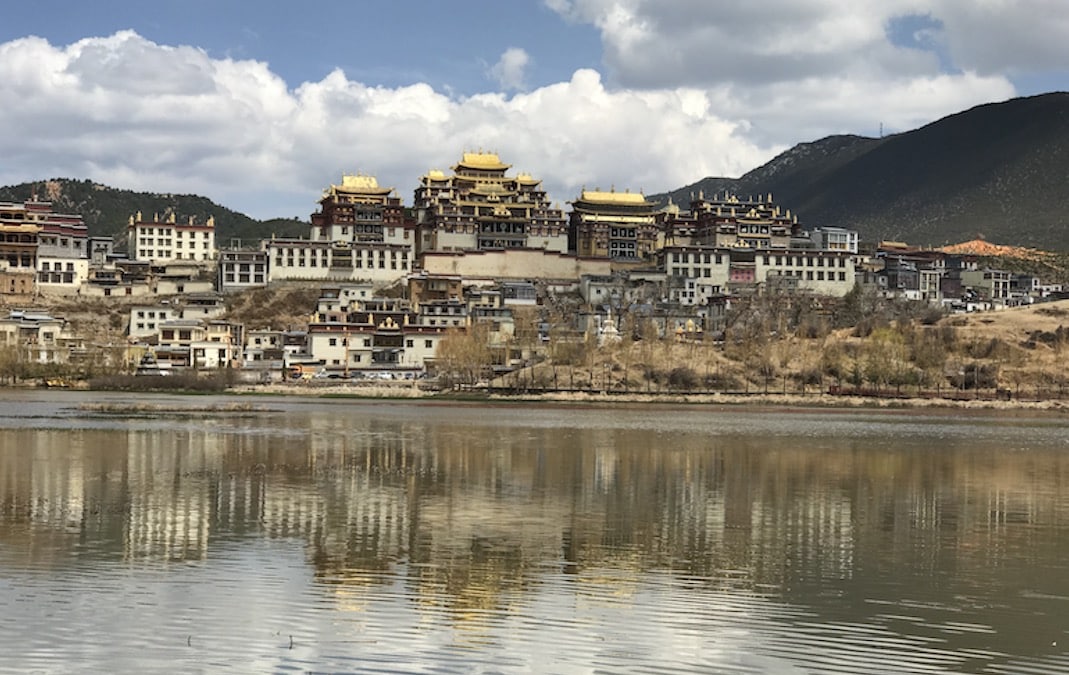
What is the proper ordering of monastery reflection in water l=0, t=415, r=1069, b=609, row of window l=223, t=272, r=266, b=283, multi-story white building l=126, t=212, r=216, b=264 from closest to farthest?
A: monastery reflection in water l=0, t=415, r=1069, b=609
row of window l=223, t=272, r=266, b=283
multi-story white building l=126, t=212, r=216, b=264

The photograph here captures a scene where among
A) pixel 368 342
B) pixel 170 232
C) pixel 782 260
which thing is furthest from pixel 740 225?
pixel 170 232

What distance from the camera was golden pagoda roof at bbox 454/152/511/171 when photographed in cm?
13050

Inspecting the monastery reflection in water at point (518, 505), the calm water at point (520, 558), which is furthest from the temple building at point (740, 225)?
the calm water at point (520, 558)

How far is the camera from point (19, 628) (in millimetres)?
17594

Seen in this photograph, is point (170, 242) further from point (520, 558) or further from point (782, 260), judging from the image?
point (520, 558)

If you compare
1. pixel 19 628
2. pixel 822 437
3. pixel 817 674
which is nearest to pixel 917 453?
pixel 822 437

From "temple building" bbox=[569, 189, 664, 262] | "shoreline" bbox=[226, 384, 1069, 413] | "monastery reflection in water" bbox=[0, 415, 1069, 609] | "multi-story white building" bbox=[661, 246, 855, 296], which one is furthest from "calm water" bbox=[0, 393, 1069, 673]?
"temple building" bbox=[569, 189, 664, 262]

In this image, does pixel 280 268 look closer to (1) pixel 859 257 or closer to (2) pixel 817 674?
(1) pixel 859 257

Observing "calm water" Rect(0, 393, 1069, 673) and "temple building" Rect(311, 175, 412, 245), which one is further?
"temple building" Rect(311, 175, 412, 245)

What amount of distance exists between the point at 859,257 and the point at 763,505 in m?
102

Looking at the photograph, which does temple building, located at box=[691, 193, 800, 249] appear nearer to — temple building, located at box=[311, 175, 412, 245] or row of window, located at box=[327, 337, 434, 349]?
temple building, located at box=[311, 175, 412, 245]

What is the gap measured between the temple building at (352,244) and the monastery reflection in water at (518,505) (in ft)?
218

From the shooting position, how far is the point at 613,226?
127875 mm

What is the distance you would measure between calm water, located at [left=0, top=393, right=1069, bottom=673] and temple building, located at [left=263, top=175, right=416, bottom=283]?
68.6 m
